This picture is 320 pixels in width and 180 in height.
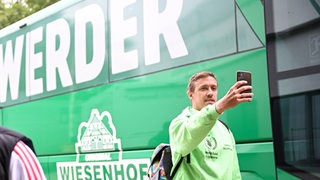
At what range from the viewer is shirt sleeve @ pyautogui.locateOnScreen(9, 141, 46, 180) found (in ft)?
5.09

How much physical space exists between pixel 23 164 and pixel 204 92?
1.34 meters

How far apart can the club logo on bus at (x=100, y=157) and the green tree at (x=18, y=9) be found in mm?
9939

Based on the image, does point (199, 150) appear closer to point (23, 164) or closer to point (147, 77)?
point (23, 164)

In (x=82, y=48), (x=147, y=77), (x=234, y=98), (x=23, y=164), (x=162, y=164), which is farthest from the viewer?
(x=82, y=48)

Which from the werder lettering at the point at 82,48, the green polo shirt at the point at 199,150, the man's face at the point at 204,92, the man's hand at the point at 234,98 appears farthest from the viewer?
the werder lettering at the point at 82,48

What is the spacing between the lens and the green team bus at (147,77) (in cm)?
295

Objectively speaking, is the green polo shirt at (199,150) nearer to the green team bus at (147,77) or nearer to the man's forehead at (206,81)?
the man's forehead at (206,81)

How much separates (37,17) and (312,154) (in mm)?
3990

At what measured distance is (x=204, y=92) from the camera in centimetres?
271

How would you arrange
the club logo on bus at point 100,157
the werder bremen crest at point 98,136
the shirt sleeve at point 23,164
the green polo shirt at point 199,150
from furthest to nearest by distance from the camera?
the werder bremen crest at point 98,136, the club logo on bus at point 100,157, the green polo shirt at point 199,150, the shirt sleeve at point 23,164

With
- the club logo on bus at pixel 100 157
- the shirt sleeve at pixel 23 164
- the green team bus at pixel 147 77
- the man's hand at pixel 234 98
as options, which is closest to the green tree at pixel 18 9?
the green team bus at pixel 147 77

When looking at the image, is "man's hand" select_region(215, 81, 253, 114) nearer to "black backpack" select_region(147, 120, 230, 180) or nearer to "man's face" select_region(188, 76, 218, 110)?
"man's face" select_region(188, 76, 218, 110)

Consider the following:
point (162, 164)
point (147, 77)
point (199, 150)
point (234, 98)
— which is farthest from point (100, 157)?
point (234, 98)

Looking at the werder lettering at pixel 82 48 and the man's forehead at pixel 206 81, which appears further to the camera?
the werder lettering at pixel 82 48
